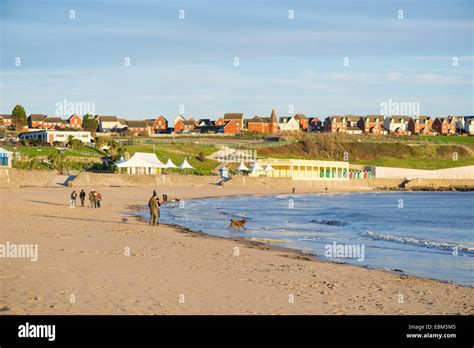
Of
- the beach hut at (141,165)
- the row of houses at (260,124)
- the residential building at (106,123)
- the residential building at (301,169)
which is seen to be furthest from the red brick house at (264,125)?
the beach hut at (141,165)

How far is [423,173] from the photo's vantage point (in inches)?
4872

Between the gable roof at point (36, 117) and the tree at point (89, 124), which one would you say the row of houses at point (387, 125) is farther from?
the gable roof at point (36, 117)

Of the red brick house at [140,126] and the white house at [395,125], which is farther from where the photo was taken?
the white house at [395,125]

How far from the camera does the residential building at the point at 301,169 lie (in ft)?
304

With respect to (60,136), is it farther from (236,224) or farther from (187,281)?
(187,281)

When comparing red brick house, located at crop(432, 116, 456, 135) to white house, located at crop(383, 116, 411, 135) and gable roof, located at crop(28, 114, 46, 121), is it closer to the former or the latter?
white house, located at crop(383, 116, 411, 135)

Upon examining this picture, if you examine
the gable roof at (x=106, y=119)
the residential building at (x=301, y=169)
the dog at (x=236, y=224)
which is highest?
the gable roof at (x=106, y=119)

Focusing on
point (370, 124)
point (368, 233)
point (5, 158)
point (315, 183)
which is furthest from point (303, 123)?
point (368, 233)

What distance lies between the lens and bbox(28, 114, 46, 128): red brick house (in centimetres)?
15781

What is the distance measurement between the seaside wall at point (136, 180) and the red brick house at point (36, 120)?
92.5 m
